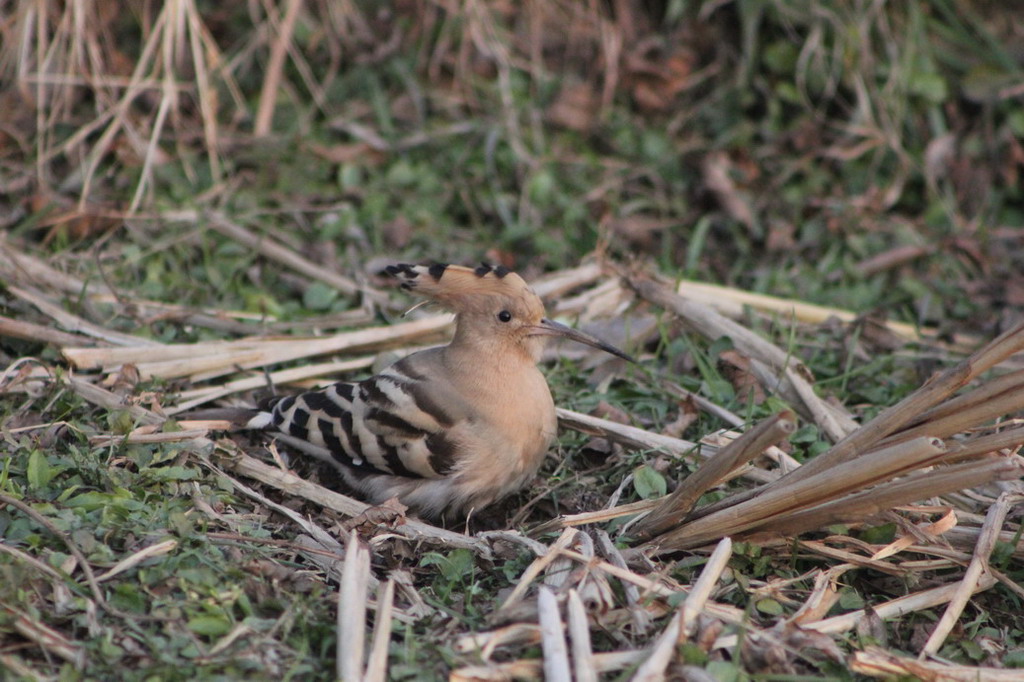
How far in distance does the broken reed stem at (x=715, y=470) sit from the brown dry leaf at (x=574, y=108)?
9.66ft

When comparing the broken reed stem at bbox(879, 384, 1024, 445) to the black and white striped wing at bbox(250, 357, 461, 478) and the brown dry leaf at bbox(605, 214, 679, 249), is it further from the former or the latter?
the brown dry leaf at bbox(605, 214, 679, 249)

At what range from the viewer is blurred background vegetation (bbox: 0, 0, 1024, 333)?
497cm

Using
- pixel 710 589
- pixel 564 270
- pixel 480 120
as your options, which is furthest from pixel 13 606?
pixel 480 120

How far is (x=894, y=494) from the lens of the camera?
276 cm

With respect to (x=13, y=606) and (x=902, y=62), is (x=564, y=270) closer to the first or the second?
(x=902, y=62)

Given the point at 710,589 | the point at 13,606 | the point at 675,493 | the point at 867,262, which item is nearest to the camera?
the point at 13,606

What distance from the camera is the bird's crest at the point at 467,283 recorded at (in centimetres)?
355

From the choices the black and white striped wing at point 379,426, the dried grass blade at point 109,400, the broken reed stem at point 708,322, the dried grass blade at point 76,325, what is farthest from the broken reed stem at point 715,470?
the dried grass blade at point 76,325

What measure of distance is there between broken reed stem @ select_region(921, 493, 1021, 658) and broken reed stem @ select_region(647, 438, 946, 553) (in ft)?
1.29

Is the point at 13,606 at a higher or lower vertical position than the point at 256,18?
lower

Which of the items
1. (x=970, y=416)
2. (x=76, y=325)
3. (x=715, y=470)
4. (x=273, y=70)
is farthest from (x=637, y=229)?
(x=970, y=416)

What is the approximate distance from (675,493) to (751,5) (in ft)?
10.9

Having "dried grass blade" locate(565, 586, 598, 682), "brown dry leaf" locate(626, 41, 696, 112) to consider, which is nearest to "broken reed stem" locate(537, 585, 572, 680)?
"dried grass blade" locate(565, 586, 598, 682)

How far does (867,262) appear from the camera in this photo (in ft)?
16.8
